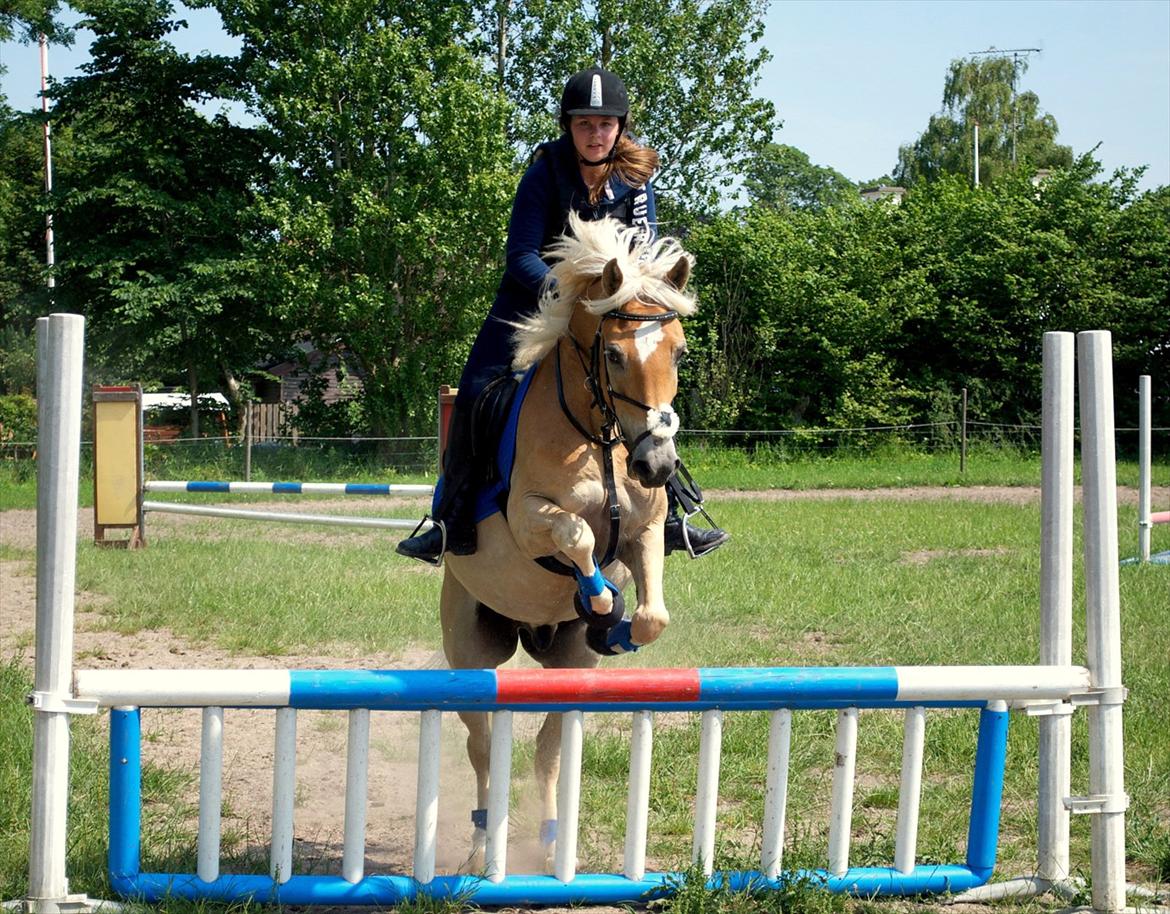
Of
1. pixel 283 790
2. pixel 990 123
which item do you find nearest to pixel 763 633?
pixel 283 790

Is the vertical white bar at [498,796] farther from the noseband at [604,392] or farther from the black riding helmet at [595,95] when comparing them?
the black riding helmet at [595,95]

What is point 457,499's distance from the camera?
415 cm

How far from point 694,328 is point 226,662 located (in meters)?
20.3

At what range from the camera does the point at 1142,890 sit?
131 inches

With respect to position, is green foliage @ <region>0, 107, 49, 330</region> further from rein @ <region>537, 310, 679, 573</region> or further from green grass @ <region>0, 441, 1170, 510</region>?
rein @ <region>537, 310, 679, 573</region>

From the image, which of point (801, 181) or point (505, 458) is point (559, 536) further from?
point (801, 181)

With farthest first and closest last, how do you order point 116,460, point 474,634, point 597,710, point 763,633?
point 116,460
point 763,633
point 474,634
point 597,710

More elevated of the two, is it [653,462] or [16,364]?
[16,364]

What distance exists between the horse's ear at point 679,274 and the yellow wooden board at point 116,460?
916cm

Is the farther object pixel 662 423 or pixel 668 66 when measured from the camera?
pixel 668 66

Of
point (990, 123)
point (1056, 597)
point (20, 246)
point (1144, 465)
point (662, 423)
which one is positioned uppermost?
point (990, 123)

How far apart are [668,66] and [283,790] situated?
97.6ft

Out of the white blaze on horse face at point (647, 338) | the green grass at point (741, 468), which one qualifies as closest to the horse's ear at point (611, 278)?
the white blaze on horse face at point (647, 338)

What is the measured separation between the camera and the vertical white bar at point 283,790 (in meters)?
3.05
